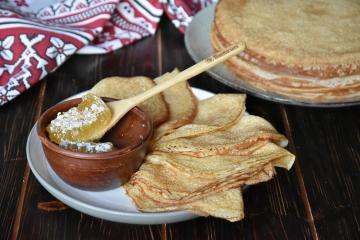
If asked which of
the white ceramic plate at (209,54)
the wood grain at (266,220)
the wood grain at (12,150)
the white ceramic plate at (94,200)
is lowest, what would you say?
the wood grain at (266,220)

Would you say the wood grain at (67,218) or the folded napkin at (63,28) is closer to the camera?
the wood grain at (67,218)

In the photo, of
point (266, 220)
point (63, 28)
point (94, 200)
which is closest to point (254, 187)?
point (266, 220)

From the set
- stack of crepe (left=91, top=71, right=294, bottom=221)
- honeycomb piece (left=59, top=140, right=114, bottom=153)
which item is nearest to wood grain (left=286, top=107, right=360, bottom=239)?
stack of crepe (left=91, top=71, right=294, bottom=221)

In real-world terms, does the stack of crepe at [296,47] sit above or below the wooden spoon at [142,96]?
below

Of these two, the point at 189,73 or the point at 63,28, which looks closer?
the point at 189,73

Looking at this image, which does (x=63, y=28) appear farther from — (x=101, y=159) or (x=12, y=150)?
(x=101, y=159)

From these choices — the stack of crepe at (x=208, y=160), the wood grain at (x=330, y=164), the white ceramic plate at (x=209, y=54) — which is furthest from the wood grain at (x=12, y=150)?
the wood grain at (x=330, y=164)

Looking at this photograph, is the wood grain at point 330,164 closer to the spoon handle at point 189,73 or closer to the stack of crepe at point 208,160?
the stack of crepe at point 208,160
